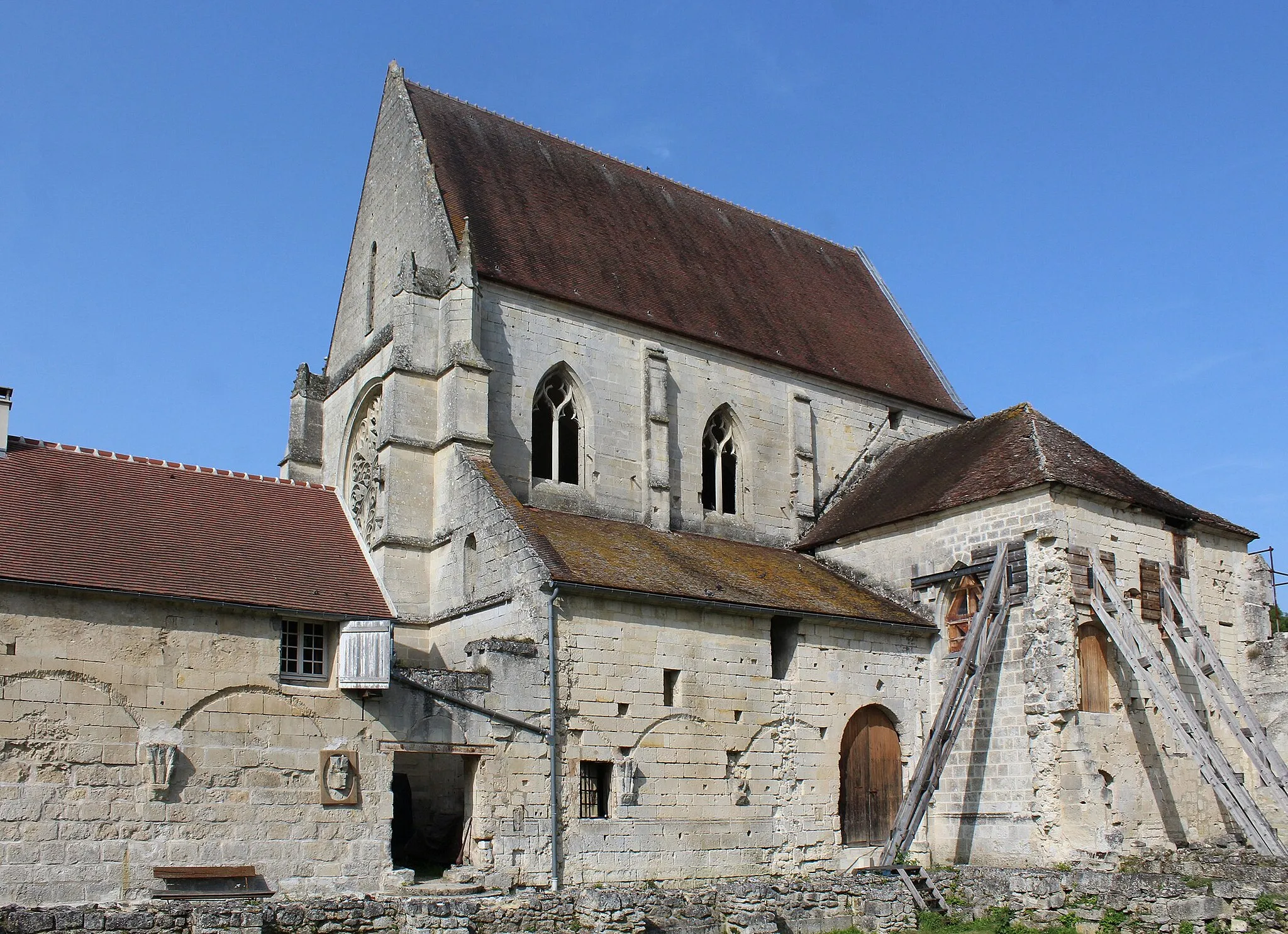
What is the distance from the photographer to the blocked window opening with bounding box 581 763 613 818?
16.6m

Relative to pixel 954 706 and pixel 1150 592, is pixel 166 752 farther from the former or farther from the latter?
pixel 1150 592

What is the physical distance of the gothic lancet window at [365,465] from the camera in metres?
21.2

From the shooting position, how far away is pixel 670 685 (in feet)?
58.2

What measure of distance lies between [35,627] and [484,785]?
5.43m

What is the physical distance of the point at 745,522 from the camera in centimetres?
2331

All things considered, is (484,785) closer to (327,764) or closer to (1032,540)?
(327,764)

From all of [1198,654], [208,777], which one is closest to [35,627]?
[208,777]

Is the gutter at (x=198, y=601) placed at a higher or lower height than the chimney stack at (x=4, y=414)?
lower

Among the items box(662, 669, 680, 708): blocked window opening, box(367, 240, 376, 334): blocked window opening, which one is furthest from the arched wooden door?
box(367, 240, 376, 334): blocked window opening

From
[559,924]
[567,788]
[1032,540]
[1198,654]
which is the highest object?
[1032,540]

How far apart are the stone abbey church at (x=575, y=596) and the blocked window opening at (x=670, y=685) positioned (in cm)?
5

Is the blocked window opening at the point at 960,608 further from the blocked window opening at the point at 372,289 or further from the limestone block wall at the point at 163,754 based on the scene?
the blocked window opening at the point at 372,289

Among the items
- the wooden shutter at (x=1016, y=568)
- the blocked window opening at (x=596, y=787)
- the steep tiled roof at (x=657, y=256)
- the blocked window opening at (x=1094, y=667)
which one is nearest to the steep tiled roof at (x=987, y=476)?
the wooden shutter at (x=1016, y=568)

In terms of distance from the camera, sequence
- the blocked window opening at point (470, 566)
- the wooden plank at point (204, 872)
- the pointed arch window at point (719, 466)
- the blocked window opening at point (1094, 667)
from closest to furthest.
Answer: the wooden plank at point (204, 872) → the blocked window opening at point (470, 566) → the blocked window opening at point (1094, 667) → the pointed arch window at point (719, 466)
